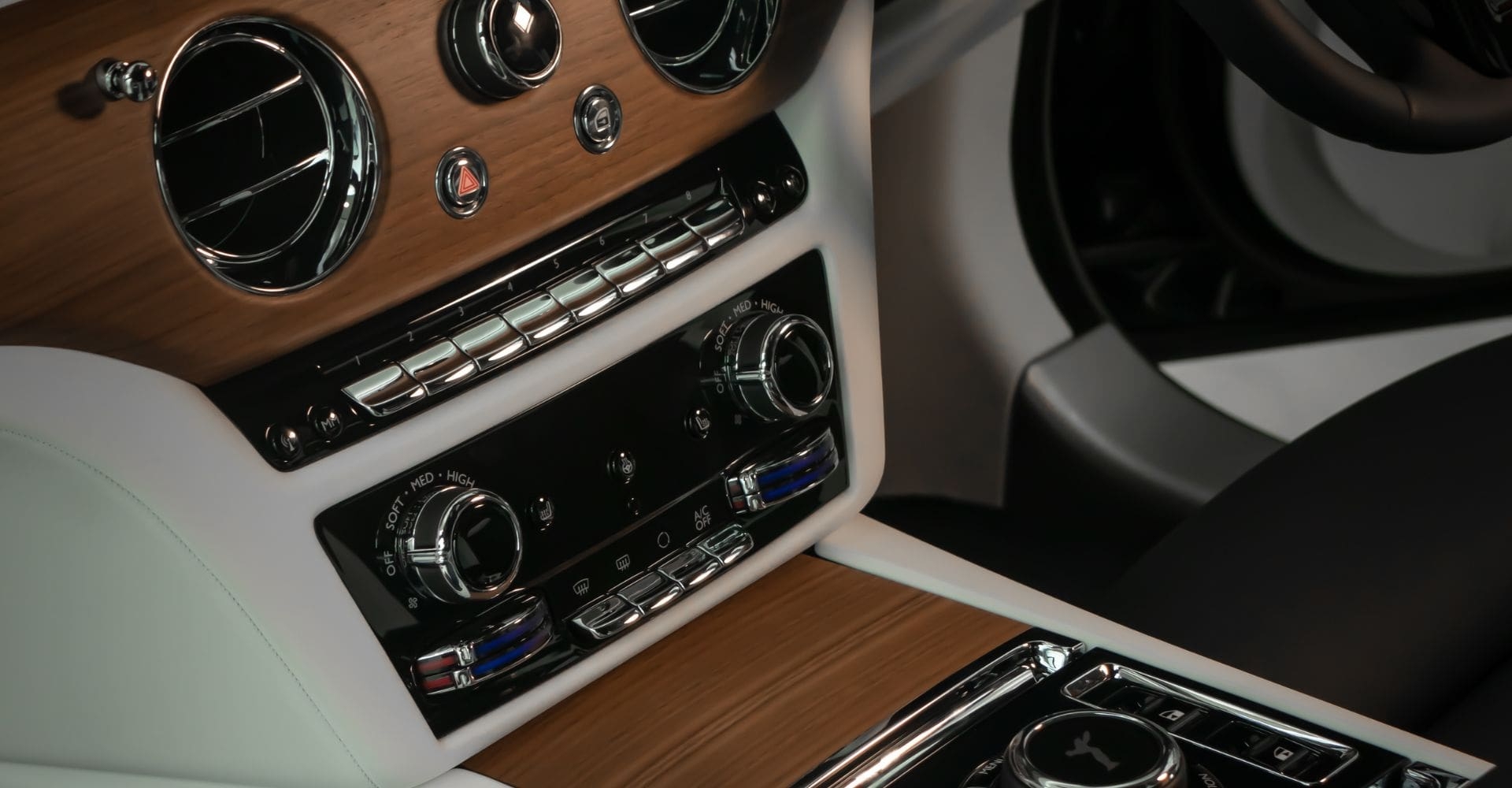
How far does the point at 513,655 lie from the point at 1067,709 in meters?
0.30

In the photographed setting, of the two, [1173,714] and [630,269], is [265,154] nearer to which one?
[630,269]

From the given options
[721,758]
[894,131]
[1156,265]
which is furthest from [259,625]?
[1156,265]

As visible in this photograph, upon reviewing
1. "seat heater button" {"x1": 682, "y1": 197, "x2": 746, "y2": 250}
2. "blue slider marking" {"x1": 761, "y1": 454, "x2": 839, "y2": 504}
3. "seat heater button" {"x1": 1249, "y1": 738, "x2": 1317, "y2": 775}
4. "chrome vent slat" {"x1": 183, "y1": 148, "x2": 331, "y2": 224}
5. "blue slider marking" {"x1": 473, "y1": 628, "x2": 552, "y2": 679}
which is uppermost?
"chrome vent slat" {"x1": 183, "y1": 148, "x2": 331, "y2": 224}

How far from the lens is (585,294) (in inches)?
27.8

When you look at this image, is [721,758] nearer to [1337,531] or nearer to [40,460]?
[40,460]

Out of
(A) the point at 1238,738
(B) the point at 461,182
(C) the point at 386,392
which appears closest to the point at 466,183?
(B) the point at 461,182

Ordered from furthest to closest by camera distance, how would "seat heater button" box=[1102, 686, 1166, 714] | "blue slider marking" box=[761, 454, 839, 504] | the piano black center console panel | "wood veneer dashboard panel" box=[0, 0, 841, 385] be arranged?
"blue slider marking" box=[761, 454, 839, 504] → "seat heater button" box=[1102, 686, 1166, 714] → the piano black center console panel → "wood veneer dashboard panel" box=[0, 0, 841, 385]

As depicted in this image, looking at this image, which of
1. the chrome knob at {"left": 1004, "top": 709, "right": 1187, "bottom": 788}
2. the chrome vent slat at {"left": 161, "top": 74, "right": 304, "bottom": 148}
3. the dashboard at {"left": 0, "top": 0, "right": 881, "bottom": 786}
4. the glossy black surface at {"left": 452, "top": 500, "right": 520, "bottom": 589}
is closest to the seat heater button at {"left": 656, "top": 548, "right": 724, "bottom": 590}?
the dashboard at {"left": 0, "top": 0, "right": 881, "bottom": 786}

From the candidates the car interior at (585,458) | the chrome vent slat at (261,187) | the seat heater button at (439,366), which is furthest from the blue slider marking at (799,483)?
the chrome vent slat at (261,187)

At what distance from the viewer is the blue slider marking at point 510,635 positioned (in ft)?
2.23

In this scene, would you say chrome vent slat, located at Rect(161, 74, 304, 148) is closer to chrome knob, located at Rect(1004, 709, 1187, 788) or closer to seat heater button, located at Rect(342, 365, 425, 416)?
seat heater button, located at Rect(342, 365, 425, 416)

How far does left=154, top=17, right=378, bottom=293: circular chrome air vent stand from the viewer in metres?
0.57

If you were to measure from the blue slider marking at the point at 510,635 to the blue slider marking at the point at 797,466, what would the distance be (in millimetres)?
169

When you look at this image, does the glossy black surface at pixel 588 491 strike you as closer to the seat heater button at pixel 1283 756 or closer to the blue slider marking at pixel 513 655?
the blue slider marking at pixel 513 655
